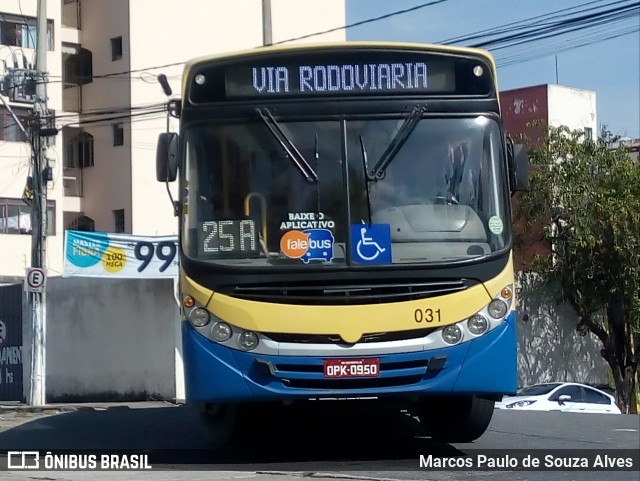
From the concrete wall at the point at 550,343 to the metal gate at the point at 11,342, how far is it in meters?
14.5

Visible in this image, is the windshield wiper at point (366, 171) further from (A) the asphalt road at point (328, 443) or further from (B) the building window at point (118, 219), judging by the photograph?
(B) the building window at point (118, 219)

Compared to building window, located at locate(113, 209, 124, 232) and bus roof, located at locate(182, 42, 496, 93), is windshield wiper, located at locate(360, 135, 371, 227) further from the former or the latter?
building window, located at locate(113, 209, 124, 232)

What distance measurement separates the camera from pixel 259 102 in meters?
9.09

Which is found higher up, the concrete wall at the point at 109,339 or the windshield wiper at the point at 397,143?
the windshield wiper at the point at 397,143

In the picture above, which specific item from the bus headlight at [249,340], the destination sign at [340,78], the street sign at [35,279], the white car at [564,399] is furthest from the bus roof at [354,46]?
the white car at [564,399]

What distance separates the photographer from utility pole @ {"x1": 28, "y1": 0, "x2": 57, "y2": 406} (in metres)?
22.1

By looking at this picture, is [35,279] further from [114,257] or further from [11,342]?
[11,342]

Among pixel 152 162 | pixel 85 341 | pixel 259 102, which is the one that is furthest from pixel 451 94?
pixel 152 162

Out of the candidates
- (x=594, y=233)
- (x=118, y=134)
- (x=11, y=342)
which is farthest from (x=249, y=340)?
(x=118, y=134)

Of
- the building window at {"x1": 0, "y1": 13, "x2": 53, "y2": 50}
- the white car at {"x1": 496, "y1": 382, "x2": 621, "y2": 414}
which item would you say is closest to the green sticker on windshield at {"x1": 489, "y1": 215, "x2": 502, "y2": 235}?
the white car at {"x1": 496, "y1": 382, "x2": 621, "y2": 414}

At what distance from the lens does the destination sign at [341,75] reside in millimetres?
9109

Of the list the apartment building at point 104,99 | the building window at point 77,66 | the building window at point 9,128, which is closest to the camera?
the building window at point 9,128

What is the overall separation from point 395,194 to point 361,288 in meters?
0.83

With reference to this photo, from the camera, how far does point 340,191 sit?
8.82 m
